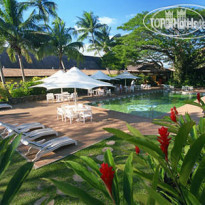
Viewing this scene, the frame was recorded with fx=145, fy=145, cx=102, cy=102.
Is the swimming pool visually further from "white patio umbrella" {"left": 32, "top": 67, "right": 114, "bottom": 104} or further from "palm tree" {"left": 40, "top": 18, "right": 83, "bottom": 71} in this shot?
"palm tree" {"left": 40, "top": 18, "right": 83, "bottom": 71}

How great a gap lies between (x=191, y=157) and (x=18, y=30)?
19.9 m

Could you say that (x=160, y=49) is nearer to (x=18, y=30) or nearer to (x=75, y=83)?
(x=18, y=30)

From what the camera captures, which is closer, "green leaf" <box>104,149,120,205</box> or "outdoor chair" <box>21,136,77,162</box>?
"green leaf" <box>104,149,120,205</box>

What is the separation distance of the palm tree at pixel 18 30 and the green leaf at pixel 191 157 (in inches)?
685

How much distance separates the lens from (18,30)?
1603 cm

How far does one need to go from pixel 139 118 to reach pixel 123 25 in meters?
20.0

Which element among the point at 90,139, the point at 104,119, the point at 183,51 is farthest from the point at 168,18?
the point at 90,139

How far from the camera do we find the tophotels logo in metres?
18.3

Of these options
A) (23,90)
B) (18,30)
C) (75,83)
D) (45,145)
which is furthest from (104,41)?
(45,145)

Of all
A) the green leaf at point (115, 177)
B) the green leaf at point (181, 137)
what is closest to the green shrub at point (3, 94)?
the green leaf at point (115, 177)

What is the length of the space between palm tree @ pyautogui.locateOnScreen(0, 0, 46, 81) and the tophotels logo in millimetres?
14107

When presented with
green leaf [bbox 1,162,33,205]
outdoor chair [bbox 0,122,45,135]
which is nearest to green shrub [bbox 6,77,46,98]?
outdoor chair [bbox 0,122,45,135]

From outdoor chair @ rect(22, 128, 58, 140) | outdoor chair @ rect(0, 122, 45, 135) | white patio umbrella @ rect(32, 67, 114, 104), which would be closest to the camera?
outdoor chair @ rect(22, 128, 58, 140)

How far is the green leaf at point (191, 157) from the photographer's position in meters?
0.88
